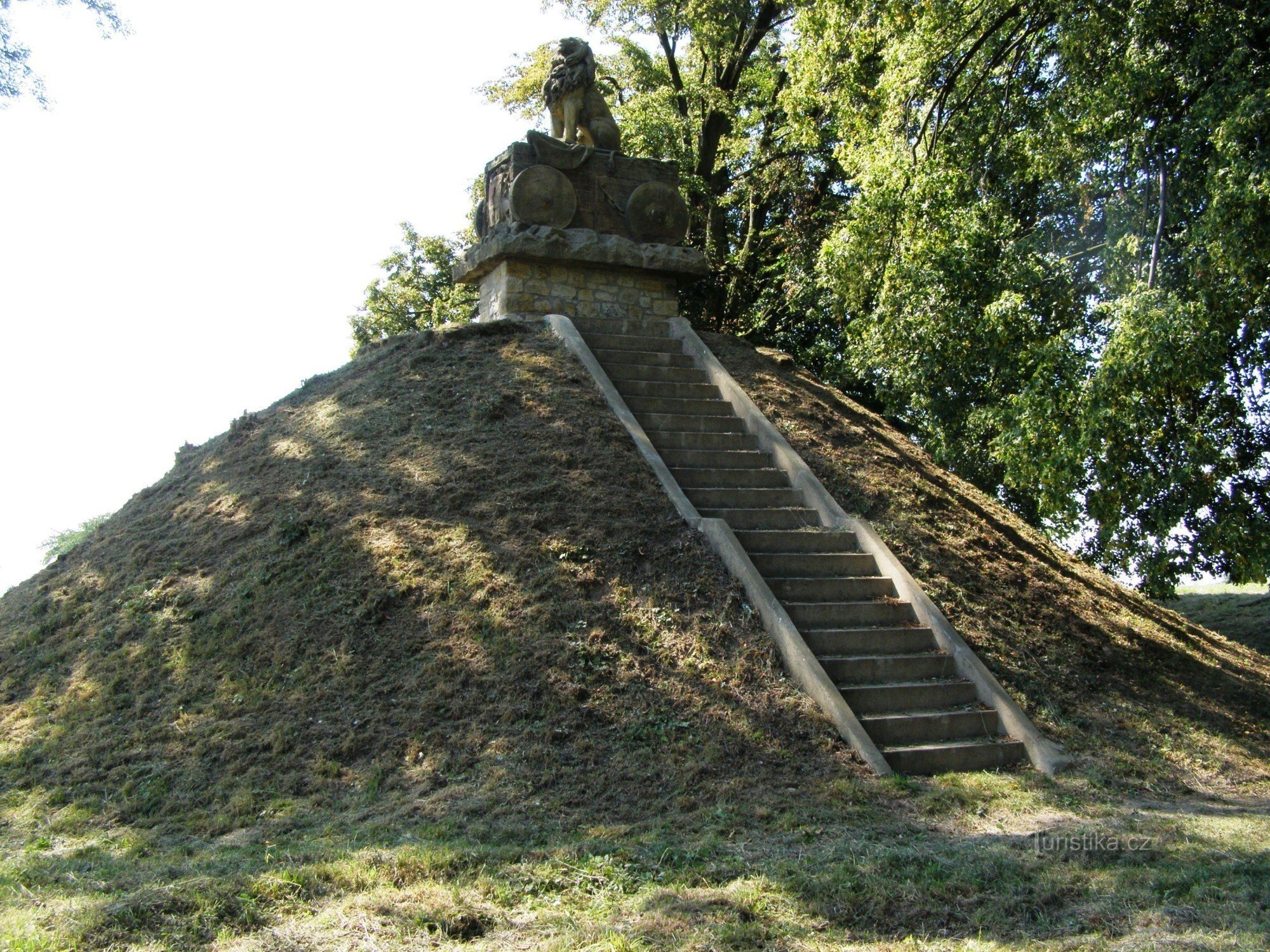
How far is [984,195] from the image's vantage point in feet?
35.8

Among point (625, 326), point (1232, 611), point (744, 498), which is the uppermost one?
point (625, 326)

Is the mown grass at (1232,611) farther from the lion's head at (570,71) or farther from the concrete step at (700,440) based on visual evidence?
the lion's head at (570,71)

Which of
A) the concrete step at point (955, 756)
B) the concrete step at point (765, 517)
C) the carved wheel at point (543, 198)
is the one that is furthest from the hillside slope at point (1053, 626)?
the carved wheel at point (543, 198)

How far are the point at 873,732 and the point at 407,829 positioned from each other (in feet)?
11.0

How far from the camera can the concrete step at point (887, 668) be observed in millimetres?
7609

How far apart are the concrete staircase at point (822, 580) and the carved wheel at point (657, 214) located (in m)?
1.63

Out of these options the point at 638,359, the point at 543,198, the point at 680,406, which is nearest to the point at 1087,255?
the point at 680,406

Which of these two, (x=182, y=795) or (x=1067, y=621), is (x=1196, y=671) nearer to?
(x=1067, y=621)

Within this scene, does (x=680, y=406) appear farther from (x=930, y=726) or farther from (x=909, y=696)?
(x=930, y=726)

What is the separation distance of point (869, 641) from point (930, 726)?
34.5 inches

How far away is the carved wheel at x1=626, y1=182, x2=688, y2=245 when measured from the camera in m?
12.5

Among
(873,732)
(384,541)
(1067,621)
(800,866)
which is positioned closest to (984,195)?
(1067,621)

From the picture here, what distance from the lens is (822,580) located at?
8422 mm

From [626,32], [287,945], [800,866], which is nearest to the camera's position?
[287,945]
